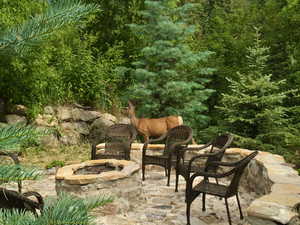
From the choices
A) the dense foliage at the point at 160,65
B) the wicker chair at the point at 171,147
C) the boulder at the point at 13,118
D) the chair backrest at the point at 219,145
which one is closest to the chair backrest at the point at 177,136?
the wicker chair at the point at 171,147

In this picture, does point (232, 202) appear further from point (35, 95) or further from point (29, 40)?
point (35, 95)

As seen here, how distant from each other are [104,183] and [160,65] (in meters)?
5.38

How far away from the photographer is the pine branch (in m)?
1.01

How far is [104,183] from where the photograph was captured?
16.2 feet

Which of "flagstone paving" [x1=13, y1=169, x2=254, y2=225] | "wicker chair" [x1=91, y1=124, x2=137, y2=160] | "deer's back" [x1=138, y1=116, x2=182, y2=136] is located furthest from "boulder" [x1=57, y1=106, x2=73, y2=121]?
"flagstone paving" [x1=13, y1=169, x2=254, y2=225]

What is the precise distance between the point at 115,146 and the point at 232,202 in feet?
8.79

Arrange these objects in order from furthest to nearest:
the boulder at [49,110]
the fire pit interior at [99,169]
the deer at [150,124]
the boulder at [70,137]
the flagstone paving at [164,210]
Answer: the boulder at [49,110] < the boulder at [70,137] < the deer at [150,124] < the fire pit interior at [99,169] < the flagstone paving at [164,210]

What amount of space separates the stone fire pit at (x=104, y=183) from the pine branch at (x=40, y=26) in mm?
3814

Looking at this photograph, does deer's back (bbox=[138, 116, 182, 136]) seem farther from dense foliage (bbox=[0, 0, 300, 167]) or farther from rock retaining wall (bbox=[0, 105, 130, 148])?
rock retaining wall (bbox=[0, 105, 130, 148])

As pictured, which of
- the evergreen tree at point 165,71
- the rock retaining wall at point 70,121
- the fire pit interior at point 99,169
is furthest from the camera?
the rock retaining wall at point 70,121

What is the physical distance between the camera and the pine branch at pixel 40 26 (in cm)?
101

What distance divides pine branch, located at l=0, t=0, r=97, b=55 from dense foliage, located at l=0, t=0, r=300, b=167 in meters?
7.39

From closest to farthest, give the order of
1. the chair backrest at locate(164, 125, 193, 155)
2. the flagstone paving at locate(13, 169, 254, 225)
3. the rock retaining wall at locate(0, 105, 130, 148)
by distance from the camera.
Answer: the flagstone paving at locate(13, 169, 254, 225), the chair backrest at locate(164, 125, 193, 155), the rock retaining wall at locate(0, 105, 130, 148)

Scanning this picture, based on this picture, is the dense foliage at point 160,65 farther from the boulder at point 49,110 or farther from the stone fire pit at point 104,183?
the stone fire pit at point 104,183
